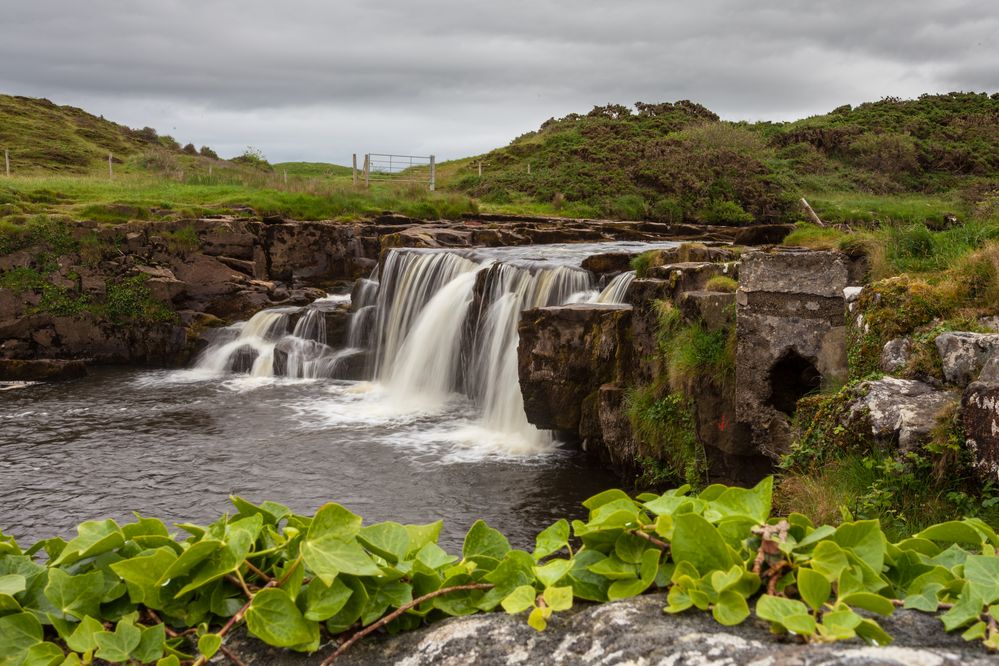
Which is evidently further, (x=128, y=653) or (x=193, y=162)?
(x=193, y=162)

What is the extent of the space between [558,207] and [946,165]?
24360mm

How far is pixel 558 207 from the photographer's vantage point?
127 ft

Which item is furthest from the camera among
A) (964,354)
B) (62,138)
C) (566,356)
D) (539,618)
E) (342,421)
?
(62,138)

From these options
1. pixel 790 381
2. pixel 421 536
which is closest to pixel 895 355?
pixel 790 381

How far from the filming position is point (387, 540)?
214 cm

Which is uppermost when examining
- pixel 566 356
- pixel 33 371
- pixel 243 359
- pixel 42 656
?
pixel 42 656

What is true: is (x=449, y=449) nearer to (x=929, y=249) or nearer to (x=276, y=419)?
(x=276, y=419)

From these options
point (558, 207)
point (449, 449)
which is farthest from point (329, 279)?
point (558, 207)

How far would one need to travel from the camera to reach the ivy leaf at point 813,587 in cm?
162

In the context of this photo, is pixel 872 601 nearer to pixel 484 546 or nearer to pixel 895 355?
pixel 484 546

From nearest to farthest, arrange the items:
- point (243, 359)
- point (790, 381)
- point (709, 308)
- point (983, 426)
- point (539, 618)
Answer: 1. point (539, 618)
2. point (983, 426)
3. point (790, 381)
4. point (709, 308)
5. point (243, 359)

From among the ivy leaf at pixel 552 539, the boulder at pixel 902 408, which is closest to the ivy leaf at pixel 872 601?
the ivy leaf at pixel 552 539

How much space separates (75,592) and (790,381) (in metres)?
7.71

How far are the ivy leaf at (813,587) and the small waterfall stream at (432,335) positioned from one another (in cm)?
1095
